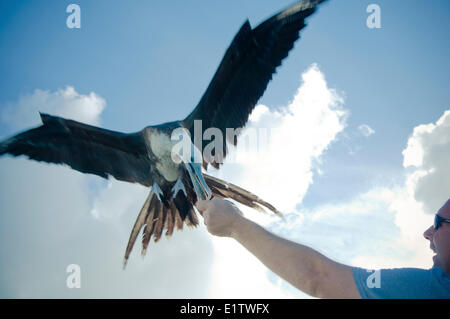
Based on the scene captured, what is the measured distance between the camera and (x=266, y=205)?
369cm

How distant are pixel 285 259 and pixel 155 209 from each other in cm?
301

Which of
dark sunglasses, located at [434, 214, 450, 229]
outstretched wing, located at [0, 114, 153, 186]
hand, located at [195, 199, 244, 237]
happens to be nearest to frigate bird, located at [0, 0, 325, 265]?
outstretched wing, located at [0, 114, 153, 186]

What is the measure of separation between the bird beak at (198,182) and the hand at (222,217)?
0.74 metres

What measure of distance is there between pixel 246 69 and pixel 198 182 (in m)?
1.67

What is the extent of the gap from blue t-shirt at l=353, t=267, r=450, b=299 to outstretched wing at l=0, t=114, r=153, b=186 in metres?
3.17

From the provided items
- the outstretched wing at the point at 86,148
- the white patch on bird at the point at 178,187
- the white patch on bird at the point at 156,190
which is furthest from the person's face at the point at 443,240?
the outstretched wing at the point at 86,148

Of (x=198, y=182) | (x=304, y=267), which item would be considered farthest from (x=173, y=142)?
(x=304, y=267)

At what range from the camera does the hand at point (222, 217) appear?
1598 mm

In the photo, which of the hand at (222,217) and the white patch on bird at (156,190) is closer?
the hand at (222,217)

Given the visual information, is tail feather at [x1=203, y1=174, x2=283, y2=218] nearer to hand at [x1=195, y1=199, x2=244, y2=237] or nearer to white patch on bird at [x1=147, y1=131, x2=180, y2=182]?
white patch on bird at [x1=147, y1=131, x2=180, y2=182]

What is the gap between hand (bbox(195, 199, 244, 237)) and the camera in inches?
62.9

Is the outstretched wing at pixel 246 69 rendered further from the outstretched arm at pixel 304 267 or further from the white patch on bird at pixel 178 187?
the outstretched arm at pixel 304 267
